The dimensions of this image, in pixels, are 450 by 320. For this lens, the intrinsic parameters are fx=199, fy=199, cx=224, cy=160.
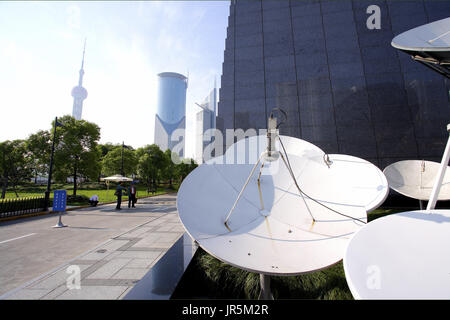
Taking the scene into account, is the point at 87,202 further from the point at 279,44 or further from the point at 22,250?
the point at 279,44

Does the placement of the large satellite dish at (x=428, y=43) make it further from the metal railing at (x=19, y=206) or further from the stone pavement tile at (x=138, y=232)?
the metal railing at (x=19, y=206)

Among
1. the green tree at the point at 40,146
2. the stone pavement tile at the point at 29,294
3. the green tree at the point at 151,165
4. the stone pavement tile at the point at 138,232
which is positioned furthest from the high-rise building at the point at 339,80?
the green tree at the point at 151,165

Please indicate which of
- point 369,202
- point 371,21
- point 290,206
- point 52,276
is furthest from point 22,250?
point 371,21

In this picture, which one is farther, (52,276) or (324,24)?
(324,24)

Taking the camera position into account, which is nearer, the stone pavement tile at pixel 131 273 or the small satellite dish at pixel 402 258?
the small satellite dish at pixel 402 258

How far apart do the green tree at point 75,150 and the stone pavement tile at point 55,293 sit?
1916 centimetres

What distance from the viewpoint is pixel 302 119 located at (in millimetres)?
15039

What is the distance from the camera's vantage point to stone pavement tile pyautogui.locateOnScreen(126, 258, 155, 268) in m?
5.28

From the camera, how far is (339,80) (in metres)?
14.9

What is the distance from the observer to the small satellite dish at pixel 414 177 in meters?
10.1

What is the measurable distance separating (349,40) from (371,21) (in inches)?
94.5

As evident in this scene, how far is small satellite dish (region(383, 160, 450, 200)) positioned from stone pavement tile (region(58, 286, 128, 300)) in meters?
12.7
